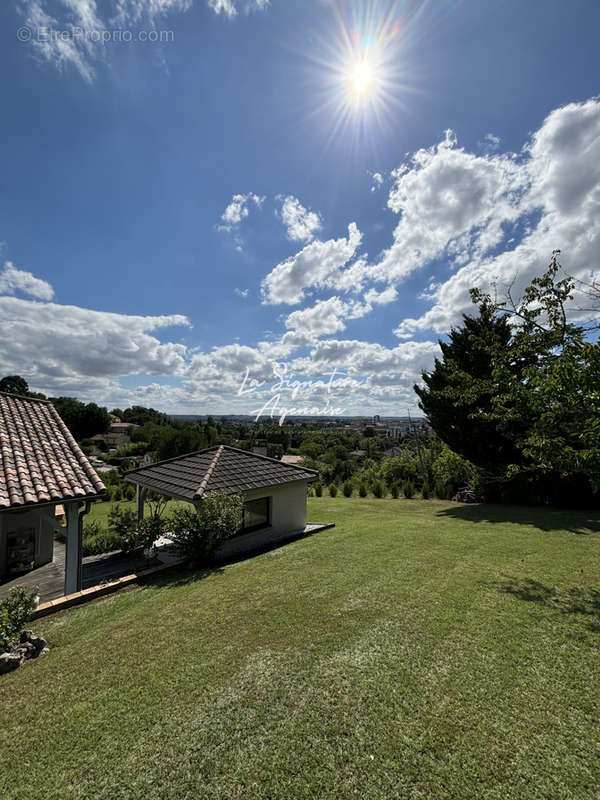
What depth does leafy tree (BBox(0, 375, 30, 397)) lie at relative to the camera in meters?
51.8

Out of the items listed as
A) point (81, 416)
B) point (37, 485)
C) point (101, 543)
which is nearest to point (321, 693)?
point (37, 485)

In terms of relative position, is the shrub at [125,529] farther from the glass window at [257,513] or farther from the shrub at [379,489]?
the shrub at [379,489]

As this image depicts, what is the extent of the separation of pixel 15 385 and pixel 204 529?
207 feet

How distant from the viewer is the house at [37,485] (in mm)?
6562

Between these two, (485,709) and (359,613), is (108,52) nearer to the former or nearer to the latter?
(359,613)

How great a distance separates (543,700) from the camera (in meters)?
3.39

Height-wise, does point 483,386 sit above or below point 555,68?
below

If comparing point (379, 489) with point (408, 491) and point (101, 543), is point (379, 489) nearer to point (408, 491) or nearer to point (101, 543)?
point (408, 491)

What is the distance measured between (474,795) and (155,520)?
9.33 metres

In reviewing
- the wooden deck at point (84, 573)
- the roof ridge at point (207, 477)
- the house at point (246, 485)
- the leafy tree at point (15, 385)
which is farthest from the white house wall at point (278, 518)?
the leafy tree at point (15, 385)

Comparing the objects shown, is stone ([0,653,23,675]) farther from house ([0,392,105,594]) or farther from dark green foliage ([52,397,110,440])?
dark green foliage ([52,397,110,440])

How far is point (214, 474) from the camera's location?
10484mm

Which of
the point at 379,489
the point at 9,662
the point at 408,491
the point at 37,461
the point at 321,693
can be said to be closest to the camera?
the point at 321,693

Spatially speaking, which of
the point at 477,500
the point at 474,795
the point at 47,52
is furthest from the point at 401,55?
the point at 477,500
